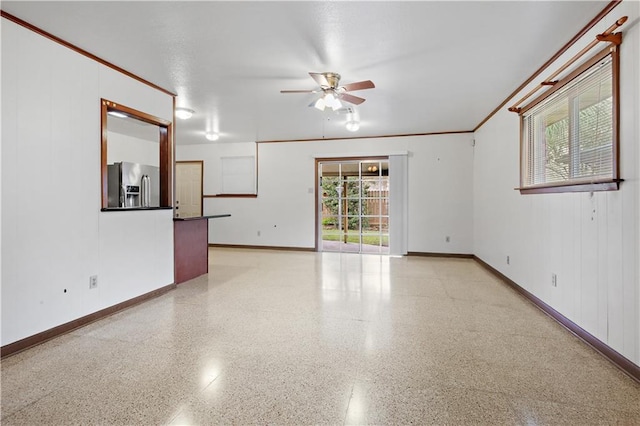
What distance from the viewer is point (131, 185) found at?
3898mm

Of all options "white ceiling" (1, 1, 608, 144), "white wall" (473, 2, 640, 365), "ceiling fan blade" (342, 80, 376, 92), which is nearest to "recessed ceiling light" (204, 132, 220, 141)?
"white ceiling" (1, 1, 608, 144)

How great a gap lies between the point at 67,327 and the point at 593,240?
13.8 ft

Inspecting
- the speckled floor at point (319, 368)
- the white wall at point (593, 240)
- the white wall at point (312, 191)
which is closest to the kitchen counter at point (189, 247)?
the speckled floor at point (319, 368)

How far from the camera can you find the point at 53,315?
2.61m

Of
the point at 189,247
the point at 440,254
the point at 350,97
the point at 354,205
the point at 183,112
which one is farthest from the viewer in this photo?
the point at 354,205

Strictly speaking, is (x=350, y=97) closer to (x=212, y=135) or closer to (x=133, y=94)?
(x=133, y=94)

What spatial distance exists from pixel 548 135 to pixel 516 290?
184 cm

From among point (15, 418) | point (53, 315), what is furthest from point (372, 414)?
point (53, 315)

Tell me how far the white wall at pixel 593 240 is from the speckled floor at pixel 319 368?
0.26 meters

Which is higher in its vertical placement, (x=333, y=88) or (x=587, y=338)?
(x=333, y=88)

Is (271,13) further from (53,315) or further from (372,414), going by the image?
(53,315)

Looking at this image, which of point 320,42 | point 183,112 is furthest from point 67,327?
point 320,42

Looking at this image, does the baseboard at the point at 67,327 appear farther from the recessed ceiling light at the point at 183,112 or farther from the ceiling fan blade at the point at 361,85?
the ceiling fan blade at the point at 361,85

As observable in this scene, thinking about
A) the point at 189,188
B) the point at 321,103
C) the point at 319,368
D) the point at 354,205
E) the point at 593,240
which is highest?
the point at 321,103
